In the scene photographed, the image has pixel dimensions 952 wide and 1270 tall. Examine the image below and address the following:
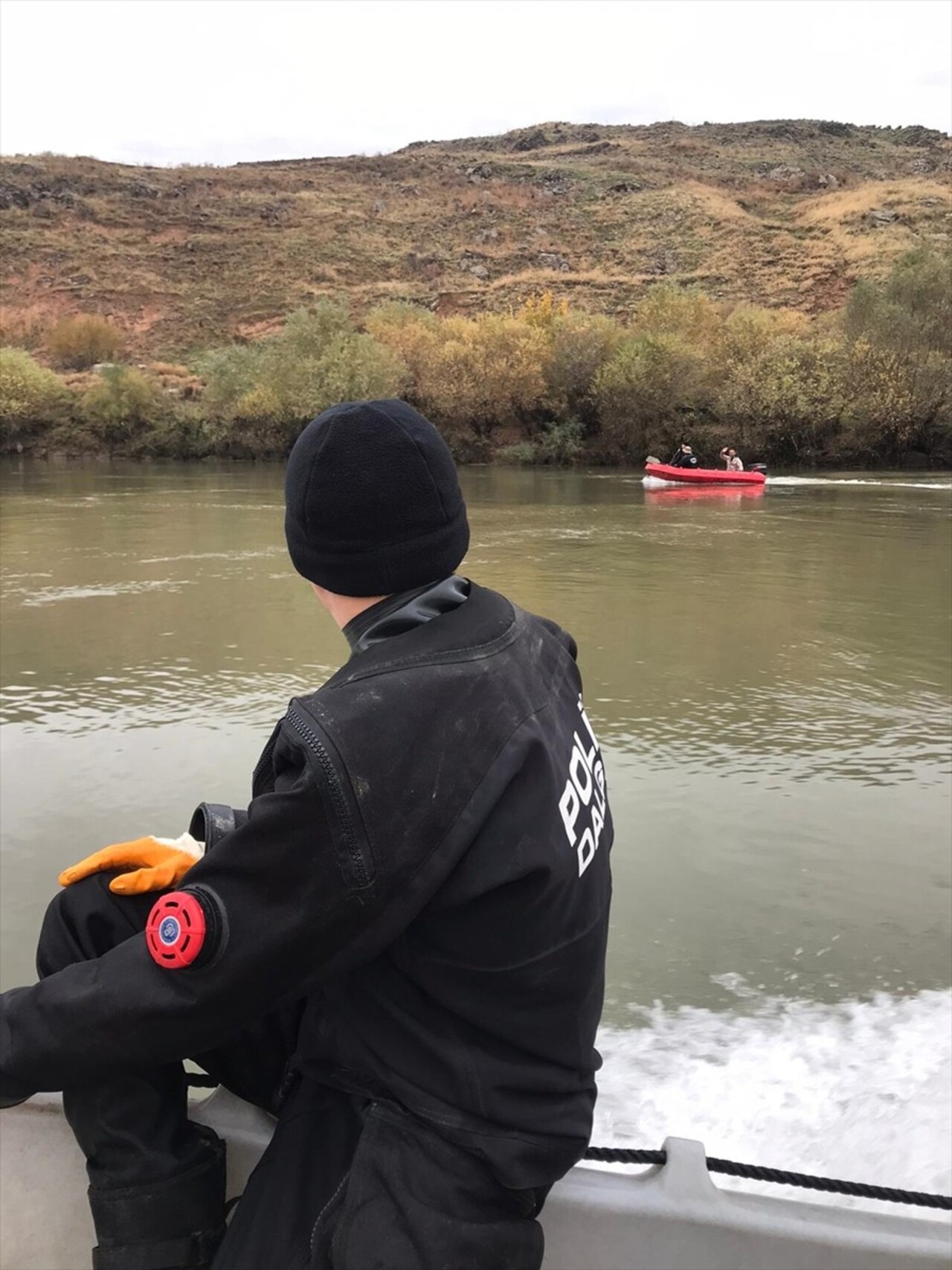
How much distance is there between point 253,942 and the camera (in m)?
1.40

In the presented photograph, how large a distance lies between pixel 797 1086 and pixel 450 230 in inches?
3458

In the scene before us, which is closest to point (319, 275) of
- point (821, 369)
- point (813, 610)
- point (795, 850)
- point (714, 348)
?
point (714, 348)

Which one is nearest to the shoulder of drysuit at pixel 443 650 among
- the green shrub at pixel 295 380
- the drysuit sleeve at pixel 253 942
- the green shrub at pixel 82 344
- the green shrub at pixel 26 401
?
the drysuit sleeve at pixel 253 942

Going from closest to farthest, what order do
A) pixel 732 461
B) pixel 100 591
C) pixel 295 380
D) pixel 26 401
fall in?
pixel 100 591, pixel 732 461, pixel 295 380, pixel 26 401

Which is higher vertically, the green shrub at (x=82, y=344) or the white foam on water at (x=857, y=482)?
the green shrub at (x=82, y=344)

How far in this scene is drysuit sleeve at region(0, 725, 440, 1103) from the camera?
4.58 feet

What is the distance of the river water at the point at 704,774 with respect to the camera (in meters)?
3.19

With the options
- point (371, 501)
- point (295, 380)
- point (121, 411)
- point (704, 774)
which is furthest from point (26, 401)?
point (371, 501)

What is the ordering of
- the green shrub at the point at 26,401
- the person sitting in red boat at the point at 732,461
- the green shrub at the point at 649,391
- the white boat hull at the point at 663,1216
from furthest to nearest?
the green shrub at the point at 26,401 < the green shrub at the point at 649,391 < the person sitting in red boat at the point at 732,461 < the white boat hull at the point at 663,1216

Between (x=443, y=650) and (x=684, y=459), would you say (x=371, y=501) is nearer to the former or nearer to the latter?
(x=443, y=650)

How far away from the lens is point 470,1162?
147 centimetres

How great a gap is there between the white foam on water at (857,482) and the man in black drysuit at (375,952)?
27090 mm

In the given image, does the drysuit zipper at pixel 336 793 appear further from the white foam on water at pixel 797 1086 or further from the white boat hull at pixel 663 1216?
the white foam on water at pixel 797 1086

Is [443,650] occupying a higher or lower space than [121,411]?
lower
